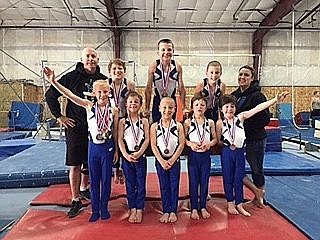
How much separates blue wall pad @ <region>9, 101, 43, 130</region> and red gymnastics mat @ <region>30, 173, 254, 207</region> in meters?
9.58

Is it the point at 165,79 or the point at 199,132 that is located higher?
the point at 165,79

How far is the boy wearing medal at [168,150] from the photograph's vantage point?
3.41m

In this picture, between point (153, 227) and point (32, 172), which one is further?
point (32, 172)

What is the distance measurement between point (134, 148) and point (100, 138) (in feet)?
1.01

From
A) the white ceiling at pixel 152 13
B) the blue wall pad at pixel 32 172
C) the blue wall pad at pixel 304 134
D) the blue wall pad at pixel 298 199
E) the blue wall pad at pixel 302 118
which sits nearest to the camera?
the blue wall pad at pixel 298 199

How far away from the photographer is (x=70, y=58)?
580 inches

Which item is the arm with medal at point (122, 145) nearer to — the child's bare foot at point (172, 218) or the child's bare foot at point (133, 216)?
the child's bare foot at point (133, 216)

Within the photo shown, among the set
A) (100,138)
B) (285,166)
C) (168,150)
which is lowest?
(285,166)

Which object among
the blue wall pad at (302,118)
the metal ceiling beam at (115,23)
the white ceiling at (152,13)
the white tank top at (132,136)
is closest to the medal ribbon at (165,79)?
the white tank top at (132,136)

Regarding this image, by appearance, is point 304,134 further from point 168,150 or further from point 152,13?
point 168,150

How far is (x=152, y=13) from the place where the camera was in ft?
45.2

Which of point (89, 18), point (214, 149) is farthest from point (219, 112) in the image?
point (89, 18)

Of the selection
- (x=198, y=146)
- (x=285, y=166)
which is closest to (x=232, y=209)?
(x=198, y=146)

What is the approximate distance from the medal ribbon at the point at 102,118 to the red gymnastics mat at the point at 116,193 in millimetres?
998
